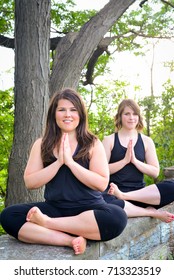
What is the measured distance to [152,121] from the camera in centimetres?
936

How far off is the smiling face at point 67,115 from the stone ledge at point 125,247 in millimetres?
806

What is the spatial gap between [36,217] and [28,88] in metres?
2.60

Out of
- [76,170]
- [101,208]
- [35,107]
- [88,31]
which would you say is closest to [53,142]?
[76,170]

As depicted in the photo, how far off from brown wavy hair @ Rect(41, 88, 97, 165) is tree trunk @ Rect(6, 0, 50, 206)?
6.70 ft

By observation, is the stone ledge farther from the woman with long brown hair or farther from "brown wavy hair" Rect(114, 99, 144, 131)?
"brown wavy hair" Rect(114, 99, 144, 131)

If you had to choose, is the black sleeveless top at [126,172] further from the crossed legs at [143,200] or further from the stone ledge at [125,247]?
the stone ledge at [125,247]

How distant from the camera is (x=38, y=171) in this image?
2.89m

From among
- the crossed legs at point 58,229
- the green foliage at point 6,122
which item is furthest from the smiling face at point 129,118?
the green foliage at point 6,122

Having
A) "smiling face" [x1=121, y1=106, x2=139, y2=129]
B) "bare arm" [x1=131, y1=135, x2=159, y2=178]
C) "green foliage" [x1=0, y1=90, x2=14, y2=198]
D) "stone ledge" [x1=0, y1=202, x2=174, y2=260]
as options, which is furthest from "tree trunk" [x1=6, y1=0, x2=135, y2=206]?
"green foliage" [x1=0, y1=90, x2=14, y2=198]

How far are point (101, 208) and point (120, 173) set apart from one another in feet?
3.40

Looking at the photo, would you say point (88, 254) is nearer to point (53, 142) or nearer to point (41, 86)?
point (53, 142)

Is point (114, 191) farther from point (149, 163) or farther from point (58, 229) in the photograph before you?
point (58, 229)

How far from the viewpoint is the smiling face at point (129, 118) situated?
3.90m

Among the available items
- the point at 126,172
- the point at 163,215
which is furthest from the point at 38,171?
the point at 163,215
